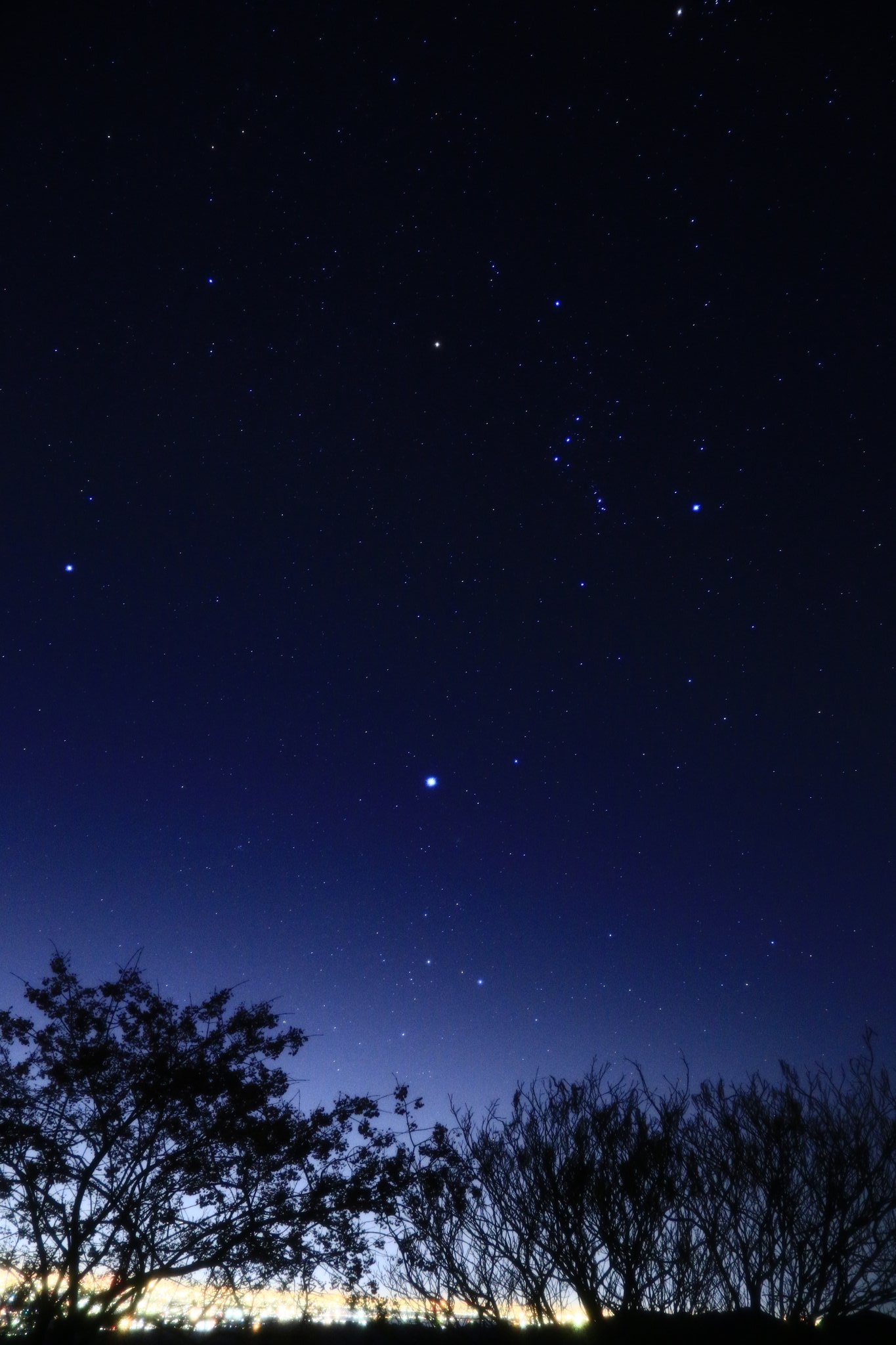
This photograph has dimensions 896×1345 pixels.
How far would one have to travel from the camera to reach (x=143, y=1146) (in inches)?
320

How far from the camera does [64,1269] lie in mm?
7680

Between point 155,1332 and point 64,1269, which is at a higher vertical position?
point 64,1269

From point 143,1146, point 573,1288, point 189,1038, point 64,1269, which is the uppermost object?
point 189,1038

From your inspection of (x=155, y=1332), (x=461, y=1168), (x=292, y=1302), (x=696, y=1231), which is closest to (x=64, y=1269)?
(x=155, y=1332)

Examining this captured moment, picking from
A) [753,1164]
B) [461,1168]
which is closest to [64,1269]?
[461,1168]

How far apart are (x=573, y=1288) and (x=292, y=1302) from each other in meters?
4.52

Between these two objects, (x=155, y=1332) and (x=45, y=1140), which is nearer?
(x=45, y=1140)

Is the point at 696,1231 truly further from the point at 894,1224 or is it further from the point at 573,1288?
the point at 894,1224

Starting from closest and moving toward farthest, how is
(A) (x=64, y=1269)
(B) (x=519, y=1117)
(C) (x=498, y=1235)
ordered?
1. (A) (x=64, y=1269)
2. (C) (x=498, y=1235)
3. (B) (x=519, y=1117)

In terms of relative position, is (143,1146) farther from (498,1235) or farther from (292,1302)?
(498,1235)

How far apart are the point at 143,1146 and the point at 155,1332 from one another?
239 centimetres

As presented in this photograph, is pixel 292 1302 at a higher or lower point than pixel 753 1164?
lower

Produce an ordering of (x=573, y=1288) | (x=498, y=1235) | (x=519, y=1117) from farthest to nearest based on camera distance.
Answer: (x=519, y=1117) < (x=498, y=1235) < (x=573, y=1288)

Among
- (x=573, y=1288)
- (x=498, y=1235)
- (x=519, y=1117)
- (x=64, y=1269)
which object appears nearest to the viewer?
(x=64, y=1269)
